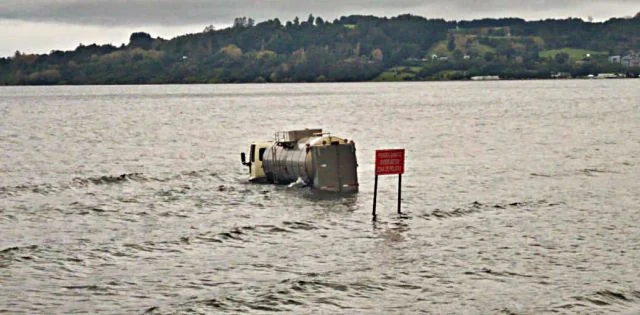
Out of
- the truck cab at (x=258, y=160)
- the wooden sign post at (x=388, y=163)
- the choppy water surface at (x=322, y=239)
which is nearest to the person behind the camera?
the choppy water surface at (x=322, y=239)

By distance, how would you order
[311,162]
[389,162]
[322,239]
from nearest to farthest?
[322,239] → [389,162] → [311,162]

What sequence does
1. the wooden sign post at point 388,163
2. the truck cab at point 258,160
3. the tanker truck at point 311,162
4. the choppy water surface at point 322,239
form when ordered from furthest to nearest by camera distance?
the truck cab at point 258,160
the tanker truck at point 311,162
the wooden sign post at point 388,163
the choppy water surface at point 322,239

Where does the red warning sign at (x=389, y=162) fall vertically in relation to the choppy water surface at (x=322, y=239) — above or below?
above

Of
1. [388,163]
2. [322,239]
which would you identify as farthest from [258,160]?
[322,239]

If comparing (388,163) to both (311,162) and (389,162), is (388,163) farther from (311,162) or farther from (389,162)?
(311,162)

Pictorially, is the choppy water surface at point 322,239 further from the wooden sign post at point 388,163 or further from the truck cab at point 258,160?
the wooden sign post at point 388,163

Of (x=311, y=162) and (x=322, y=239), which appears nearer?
(x=322, y=239)

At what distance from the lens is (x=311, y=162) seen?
4978 cm

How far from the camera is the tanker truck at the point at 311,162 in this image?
160 ft

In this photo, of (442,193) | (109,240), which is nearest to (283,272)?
(109,240)

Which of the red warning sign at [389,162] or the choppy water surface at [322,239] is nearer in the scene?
the choppy water surface at [322,239]

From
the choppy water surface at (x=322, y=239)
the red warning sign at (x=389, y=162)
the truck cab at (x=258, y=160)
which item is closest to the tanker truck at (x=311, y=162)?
the truck cab at (x=258, y=160)

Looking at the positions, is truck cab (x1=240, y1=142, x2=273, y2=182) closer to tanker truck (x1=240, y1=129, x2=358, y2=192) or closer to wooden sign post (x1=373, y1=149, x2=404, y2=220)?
tanker truck (x1=240, y1=129, x2=358, y2=192)

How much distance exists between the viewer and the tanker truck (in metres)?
48.7
